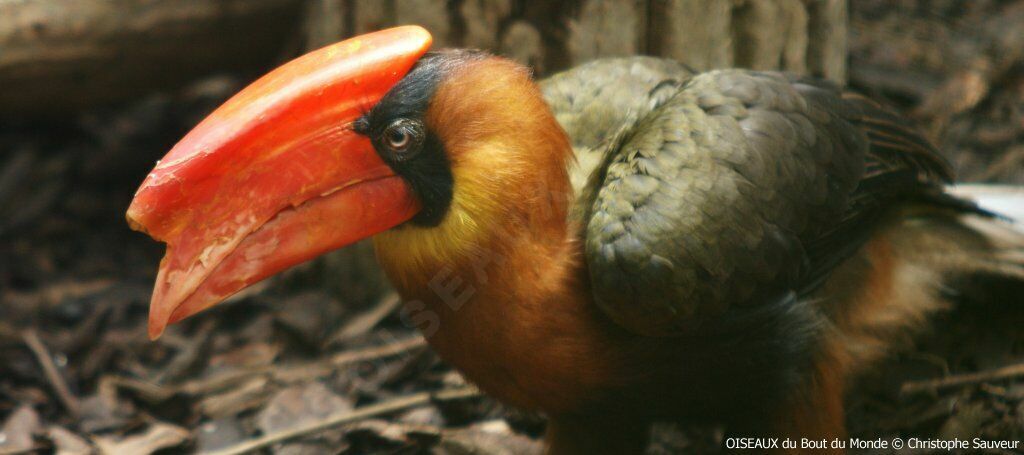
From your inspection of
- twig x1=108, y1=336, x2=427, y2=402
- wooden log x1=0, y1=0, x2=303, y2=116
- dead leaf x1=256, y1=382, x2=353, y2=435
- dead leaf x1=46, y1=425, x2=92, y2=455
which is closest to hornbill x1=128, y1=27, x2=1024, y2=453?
dead leaf x1=256, y1=382, x2=353, y2=435

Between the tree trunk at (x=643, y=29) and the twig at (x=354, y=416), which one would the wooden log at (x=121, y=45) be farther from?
the twig at (x=354, y=416)

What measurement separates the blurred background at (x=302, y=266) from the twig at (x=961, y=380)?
1 cm

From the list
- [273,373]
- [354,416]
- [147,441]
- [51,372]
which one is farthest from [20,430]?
[354,416]

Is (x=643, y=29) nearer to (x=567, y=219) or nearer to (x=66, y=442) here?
(x=567, y=219)

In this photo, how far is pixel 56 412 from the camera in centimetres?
436

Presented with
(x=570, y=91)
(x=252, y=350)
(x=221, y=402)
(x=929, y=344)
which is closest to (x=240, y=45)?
(x=252, y=350)

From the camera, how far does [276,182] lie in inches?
116

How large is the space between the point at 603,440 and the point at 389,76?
158 cm

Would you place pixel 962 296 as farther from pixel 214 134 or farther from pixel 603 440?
pixel 214 134

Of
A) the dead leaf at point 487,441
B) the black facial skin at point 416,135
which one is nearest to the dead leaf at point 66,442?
the dead leaf at point 487,441

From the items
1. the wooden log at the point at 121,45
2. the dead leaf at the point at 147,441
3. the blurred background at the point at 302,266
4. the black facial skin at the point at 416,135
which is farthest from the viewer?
the wooden log at the point at 121,45

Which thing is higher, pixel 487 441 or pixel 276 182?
pixel 276 182

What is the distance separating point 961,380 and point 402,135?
2.49 meters

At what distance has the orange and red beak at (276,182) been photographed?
9.36 ft
